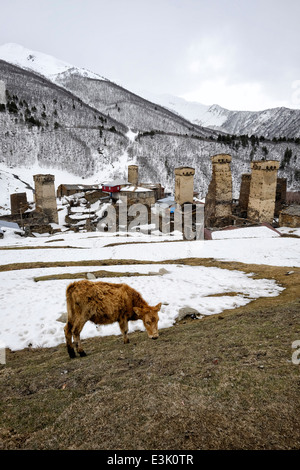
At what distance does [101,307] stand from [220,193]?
32.8 metres

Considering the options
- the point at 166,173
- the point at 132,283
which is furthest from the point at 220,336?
the point at 166,173

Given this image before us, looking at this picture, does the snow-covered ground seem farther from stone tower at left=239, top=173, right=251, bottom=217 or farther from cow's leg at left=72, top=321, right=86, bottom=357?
stone tower at left=239, top=173, right=251, bottom=217

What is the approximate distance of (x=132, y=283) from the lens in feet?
37.9

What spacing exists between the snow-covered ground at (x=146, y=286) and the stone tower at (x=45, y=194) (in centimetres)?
2607

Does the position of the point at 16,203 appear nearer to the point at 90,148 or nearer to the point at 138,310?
the point at 138,310

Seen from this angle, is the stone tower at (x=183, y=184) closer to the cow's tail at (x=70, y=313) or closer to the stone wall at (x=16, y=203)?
the stone wall at (x=16, y=203)

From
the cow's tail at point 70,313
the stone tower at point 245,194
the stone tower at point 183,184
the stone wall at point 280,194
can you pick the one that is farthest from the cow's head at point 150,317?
the stone wall at point 280,194

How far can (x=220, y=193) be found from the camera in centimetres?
3541

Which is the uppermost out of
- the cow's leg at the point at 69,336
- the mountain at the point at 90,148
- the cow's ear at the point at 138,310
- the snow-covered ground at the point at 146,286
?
the mountain at the point at 90,148

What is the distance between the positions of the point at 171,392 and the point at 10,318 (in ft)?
21.9

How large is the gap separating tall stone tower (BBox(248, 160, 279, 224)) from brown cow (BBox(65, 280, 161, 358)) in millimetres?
32264

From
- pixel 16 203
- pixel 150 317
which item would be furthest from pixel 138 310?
pixel 16 203

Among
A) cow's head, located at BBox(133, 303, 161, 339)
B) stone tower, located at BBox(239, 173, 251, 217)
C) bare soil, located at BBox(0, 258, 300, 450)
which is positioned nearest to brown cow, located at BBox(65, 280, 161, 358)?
cow's head, located at BBox(133, 303, 161, 339)

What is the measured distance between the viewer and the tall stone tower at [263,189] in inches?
1302
